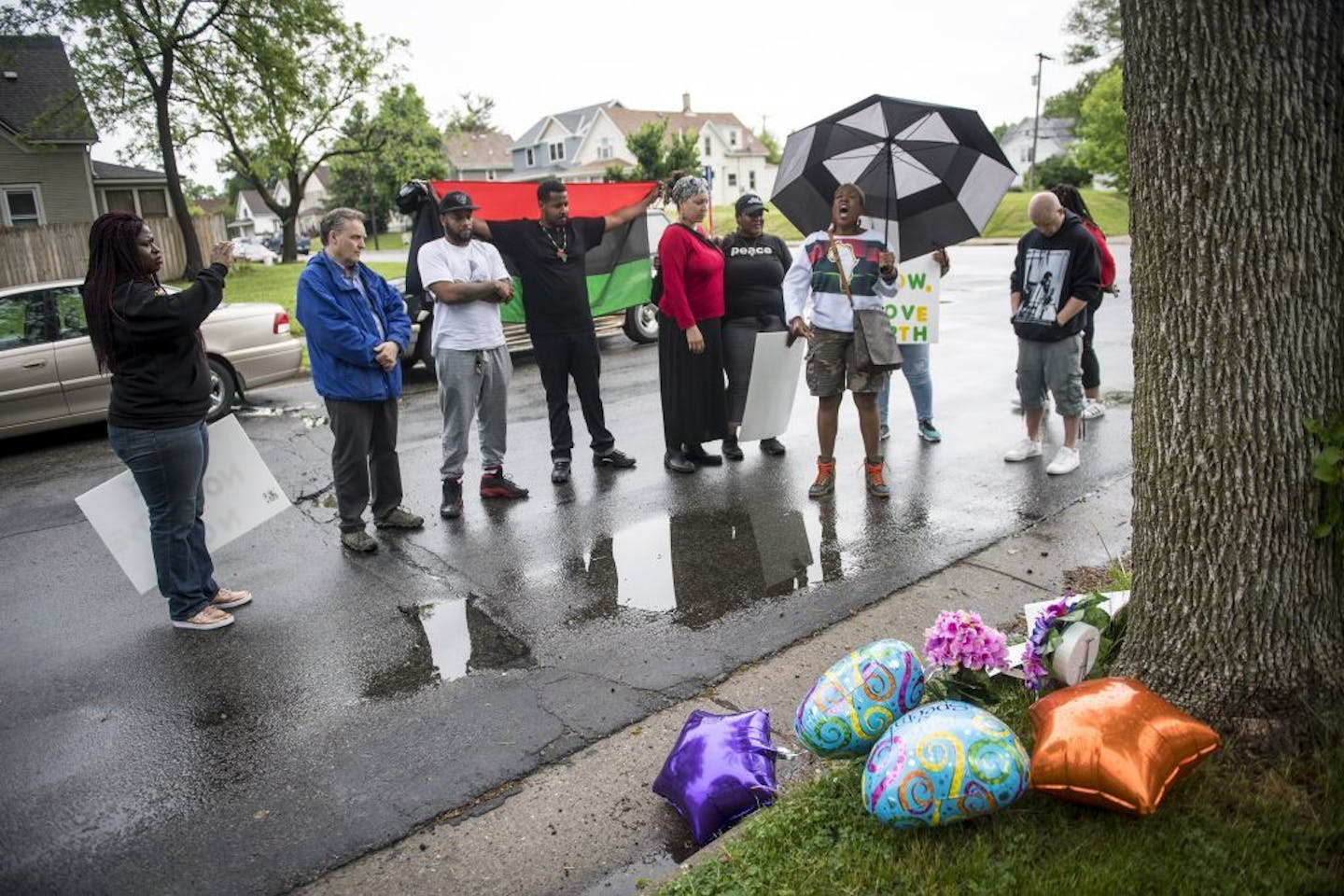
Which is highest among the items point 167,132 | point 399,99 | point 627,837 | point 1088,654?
point 399,99

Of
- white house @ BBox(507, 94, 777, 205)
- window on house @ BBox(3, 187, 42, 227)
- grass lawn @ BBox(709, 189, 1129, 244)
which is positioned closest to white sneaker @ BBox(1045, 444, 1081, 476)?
window on house @ BBox(3, 187, 42, 227)

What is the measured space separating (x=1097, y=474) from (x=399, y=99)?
35055 mm

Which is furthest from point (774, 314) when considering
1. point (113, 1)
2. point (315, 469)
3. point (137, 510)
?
point (113, 1)

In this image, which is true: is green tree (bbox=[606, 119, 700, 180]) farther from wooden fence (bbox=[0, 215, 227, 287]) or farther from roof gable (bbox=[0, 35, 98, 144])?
wooden fence (bbox=[0, 215, 227, 287])

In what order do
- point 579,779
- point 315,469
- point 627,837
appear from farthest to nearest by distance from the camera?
point 315,469
point 579,779
point 627,837

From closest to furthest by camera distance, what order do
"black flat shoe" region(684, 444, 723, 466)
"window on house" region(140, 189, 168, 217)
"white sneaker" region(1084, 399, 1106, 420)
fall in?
1. "black flat shoe" region(684, 444, 723, 466)
2. "white sneaker" region(1084, 399, 1106, 420)
3. "window on house" region(140, 189, 168, 217)

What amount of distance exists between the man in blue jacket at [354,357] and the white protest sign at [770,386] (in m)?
2.48

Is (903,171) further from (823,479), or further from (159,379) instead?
(159,379)

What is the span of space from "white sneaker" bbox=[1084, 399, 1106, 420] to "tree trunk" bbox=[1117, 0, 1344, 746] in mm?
5210

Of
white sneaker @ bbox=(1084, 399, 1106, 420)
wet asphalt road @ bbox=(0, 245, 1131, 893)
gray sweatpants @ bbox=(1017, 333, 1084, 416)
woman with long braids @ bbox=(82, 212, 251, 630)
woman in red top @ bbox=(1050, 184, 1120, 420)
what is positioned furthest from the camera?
white sneaker @ bbox=(1084, 399, 1106, 420)

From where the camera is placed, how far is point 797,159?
21.0ft

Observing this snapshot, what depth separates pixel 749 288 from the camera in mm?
6836

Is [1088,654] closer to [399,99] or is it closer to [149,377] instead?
[149,377]

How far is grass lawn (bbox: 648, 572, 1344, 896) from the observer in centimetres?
238
